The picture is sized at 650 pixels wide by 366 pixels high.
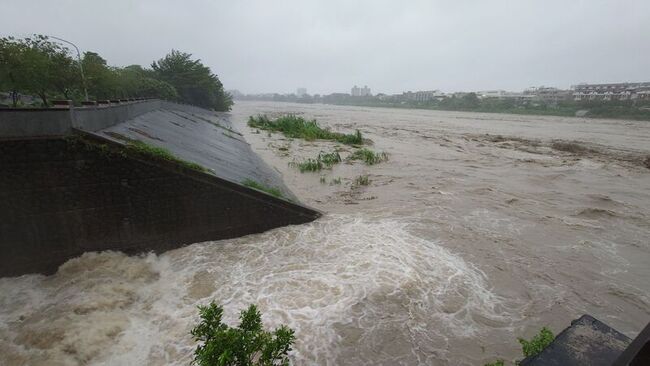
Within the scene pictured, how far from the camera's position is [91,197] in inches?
305

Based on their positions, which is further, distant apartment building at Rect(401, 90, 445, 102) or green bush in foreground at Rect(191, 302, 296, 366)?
distant apartment building at Rect(401, 90, 445, 102)

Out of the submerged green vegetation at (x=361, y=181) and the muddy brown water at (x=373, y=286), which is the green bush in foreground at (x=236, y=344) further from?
the submerged green vegetation at (x=361, y=181)

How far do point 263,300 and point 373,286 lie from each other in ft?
7.42

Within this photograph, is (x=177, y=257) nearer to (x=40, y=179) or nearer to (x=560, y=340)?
(x=40, y=179)

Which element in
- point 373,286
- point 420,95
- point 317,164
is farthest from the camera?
point 420,95

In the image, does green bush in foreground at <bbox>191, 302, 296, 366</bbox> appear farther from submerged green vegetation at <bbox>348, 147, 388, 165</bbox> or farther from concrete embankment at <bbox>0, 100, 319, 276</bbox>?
submerged green vegetation at <bbox>348, 147, 388, 165</bbox>

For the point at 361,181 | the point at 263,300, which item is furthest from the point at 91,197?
the point at 361,181

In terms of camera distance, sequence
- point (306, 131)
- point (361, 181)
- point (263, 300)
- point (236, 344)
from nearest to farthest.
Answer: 1. point (236, 344)
2. point (263, 300)
3. point (361, 181)
4. point (306, 131)

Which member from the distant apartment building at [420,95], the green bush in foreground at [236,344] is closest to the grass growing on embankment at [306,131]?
the green bush in foreground at [236,344]

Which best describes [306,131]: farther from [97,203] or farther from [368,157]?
[97,203]

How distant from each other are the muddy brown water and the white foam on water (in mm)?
28

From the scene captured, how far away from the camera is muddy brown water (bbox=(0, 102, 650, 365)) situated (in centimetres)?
578

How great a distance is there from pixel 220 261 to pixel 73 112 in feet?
15.2

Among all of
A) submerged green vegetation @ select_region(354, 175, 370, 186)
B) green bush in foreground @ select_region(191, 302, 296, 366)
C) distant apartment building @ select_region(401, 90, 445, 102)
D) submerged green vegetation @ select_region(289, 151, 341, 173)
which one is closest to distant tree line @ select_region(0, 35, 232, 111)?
submerged green vegetation @ select_region(289, 151, 341, 173)
